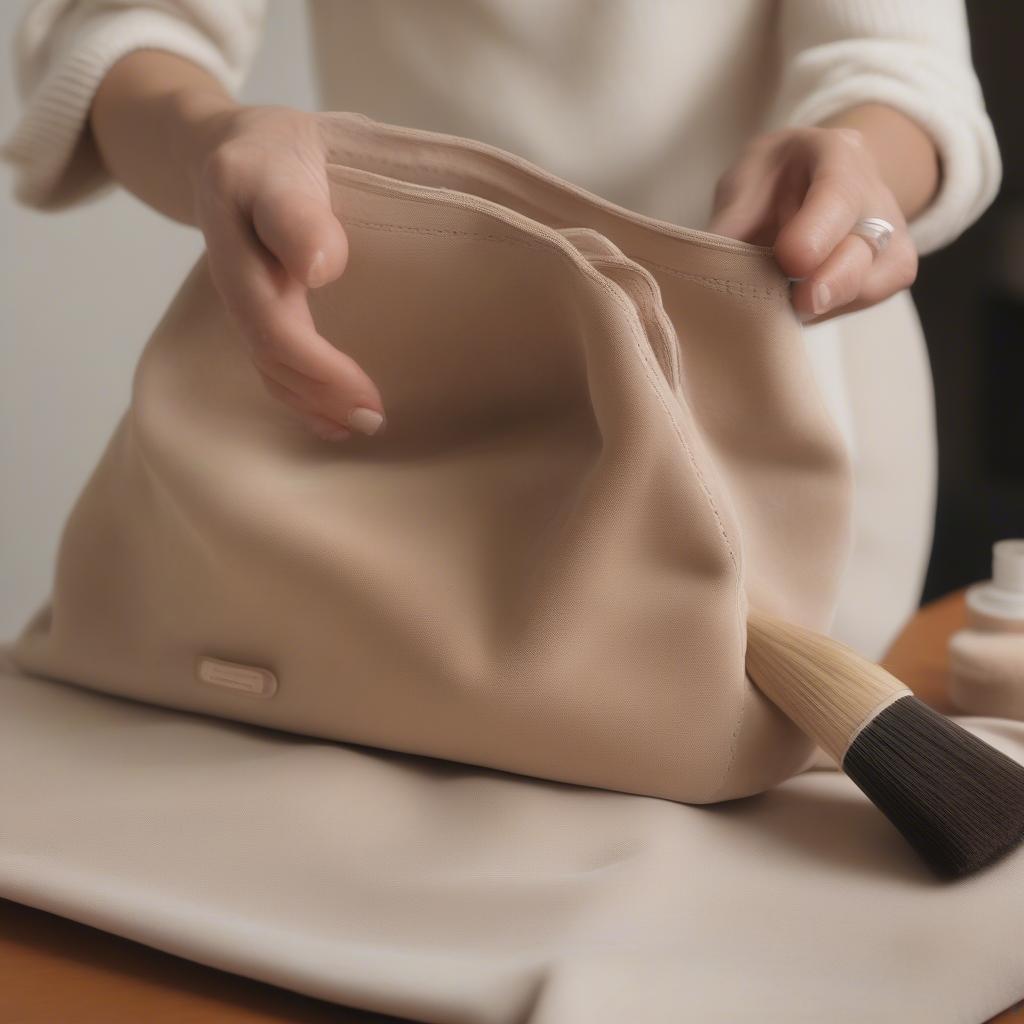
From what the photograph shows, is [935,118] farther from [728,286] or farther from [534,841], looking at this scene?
[534,841]

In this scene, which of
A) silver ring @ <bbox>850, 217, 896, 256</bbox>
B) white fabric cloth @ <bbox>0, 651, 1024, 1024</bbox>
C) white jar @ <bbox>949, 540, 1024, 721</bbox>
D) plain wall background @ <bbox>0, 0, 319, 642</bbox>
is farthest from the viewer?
plain wall background @ <bbox>0, 0, 319, 642</bbox>

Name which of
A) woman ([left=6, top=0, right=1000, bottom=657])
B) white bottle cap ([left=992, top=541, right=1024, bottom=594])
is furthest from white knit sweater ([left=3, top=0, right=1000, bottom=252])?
white bottle cap ([left=992, top=541, right=1024, bottom=594])

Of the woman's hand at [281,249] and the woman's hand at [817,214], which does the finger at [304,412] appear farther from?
the woman's hand at [817,214]

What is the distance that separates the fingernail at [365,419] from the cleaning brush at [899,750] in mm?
128

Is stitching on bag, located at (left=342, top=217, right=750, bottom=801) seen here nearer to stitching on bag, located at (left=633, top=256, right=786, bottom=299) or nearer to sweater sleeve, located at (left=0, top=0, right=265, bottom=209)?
stitching on bag, located at (left=633, top=256, right=786, bottom=299)

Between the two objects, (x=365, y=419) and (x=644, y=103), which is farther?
(x=644, y=103)

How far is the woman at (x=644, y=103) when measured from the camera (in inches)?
19.9

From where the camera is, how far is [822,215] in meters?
0.34

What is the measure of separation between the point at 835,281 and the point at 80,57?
13.9 inches

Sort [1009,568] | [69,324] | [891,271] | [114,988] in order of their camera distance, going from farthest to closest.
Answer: [69,324], [1009,568], [891,271], [114,988]

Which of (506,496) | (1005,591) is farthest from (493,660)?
(1005,591)

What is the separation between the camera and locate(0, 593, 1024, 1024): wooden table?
0.91 ft

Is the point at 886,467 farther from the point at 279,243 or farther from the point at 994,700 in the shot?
the point at 279,243

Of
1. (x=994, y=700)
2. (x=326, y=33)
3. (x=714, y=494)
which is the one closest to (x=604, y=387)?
(x=714, y=494)
